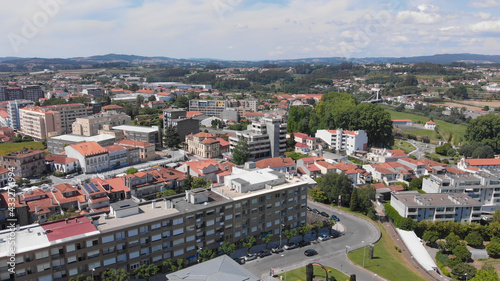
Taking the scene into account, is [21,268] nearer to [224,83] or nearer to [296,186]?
[296,186]

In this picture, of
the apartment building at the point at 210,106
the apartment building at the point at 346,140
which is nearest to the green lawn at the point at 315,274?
the apartment building at the point at 346,140

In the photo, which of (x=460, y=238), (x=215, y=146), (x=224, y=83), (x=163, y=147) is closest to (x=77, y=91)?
(x=224, y=83)

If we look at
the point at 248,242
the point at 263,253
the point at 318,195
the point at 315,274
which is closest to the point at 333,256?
the point at 315,274

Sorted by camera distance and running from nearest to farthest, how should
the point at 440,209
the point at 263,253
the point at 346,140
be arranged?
the point at 263,253 → the point at 440,209 → the point at 346,140

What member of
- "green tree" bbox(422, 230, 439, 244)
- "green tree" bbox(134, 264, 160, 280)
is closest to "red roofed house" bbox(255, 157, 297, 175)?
"green tree" bbox(422, 230, 439, 244)

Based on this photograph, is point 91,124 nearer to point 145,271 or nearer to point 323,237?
point 145,271

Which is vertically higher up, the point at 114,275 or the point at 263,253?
the point at 114,275

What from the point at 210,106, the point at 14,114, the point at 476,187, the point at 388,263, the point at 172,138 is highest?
the point at 14,114

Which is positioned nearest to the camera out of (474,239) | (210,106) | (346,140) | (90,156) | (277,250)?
(277,250)
